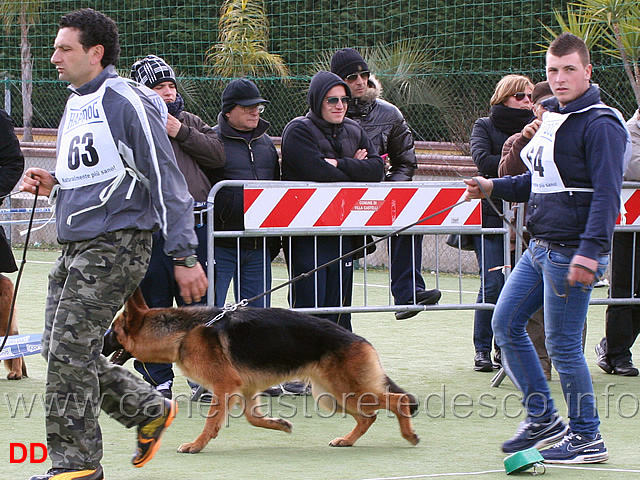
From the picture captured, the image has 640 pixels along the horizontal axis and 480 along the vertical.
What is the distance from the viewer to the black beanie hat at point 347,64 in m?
7.24

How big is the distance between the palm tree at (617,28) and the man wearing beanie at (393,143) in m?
4.70

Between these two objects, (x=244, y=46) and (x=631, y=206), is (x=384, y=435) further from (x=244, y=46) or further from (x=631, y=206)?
(x=244, y=46)

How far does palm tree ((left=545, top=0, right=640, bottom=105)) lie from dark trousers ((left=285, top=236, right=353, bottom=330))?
564 centimetres

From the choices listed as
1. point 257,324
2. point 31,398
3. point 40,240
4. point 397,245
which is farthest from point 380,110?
point 40,240

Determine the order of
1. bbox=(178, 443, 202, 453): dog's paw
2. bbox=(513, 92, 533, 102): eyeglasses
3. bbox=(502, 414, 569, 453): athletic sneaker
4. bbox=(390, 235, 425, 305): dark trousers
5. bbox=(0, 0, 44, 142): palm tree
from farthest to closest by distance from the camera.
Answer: bbox=(0, 0, 44, 142): palm tree < bbox=(513, 92, 533, 102): eyeglasses < bbox=(390, 235, 425, 305): dark trousers < bbox=(178, 443, 202, 453): dog's paw < bbox=(502, 414, 569, 453): athletic sneaker

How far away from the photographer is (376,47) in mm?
15469

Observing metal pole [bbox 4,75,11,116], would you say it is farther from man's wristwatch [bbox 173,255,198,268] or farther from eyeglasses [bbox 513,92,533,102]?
man's wristwatch [bbox 173,255,198,268]

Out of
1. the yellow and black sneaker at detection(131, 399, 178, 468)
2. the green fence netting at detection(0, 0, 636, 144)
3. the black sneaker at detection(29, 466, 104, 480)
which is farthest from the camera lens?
the green fence netting at detection(0, 0, 636, 144)

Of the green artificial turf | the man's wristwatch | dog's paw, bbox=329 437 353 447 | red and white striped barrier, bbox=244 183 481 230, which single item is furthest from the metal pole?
the man's wristwatch

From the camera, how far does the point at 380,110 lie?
7.41 meters

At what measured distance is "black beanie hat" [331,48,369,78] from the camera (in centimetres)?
724

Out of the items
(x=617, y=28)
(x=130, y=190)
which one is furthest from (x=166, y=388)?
(x=617, y=28)

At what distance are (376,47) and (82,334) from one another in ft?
38.8

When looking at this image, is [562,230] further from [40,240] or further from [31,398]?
[40,240]
